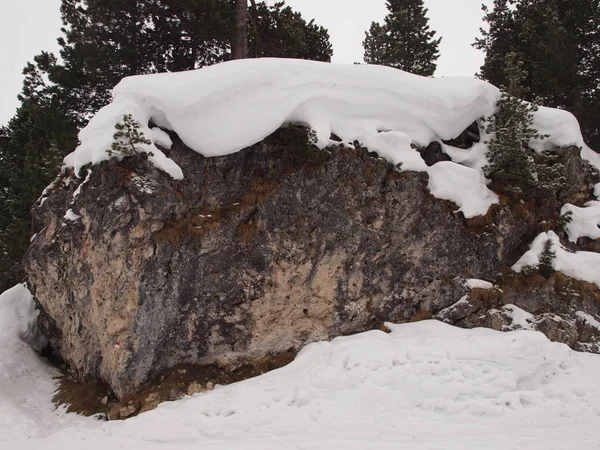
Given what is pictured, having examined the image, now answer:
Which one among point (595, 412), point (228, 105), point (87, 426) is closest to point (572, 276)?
point (595, 412)

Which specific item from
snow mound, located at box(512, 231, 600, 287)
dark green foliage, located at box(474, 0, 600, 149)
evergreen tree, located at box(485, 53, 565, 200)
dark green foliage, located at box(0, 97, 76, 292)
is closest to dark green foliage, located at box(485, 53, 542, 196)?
evergreen tree, located at box(485, 53, 565, 200)

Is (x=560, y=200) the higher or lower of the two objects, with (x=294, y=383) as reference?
higher

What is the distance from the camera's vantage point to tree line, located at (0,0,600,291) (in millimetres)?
13961

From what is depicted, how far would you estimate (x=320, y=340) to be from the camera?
29.5 ft

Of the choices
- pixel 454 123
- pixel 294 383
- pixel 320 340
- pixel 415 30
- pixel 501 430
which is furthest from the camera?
pixel 415 30

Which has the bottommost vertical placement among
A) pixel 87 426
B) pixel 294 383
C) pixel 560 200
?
pixel 87 426

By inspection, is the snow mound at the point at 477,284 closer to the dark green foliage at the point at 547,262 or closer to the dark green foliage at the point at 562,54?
the dark green foliage at the point at 547,262

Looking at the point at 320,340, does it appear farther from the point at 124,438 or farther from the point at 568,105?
the point at 568,105

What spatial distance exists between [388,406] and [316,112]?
22.0ft

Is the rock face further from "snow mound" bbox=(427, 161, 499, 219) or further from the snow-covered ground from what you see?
the snow-covered ground

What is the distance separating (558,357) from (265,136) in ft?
25.2

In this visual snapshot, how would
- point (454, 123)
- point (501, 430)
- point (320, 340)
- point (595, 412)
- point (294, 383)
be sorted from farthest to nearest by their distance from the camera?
1. point (454, 123)
2. point (320, 340)
3. point (294, 383)
4. point (595, 412)
5. point (501, 430)

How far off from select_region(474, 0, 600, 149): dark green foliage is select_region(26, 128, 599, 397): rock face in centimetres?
837

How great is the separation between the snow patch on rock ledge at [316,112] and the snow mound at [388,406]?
13.3ft
